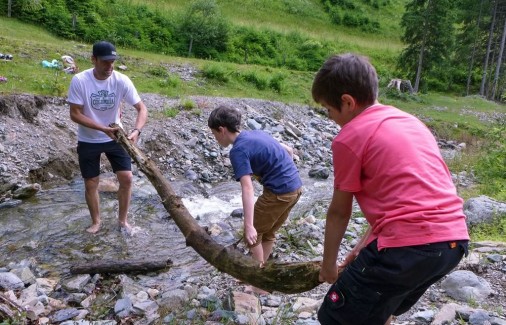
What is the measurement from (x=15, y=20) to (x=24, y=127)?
57.0 feet

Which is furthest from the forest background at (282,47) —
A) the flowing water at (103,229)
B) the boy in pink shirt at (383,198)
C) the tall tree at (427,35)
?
the boy in pink shirt at (383,198)

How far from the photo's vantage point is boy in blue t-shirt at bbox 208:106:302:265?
4.55m

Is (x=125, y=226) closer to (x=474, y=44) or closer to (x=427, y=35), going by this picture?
(x=427, y=35)

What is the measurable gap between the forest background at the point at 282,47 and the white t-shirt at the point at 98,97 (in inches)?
219

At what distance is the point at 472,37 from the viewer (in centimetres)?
4203

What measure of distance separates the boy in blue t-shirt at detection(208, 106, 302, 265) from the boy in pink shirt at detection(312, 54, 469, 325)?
179 centimetres

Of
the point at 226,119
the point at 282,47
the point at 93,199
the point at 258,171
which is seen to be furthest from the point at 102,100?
the point at 282,47

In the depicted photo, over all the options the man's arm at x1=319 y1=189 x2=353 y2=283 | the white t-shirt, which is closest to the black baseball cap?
the white t-shirt

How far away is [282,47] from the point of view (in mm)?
34781

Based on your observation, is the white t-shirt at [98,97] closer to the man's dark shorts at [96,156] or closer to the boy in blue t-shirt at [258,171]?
the man's dark shorts at [96,156]

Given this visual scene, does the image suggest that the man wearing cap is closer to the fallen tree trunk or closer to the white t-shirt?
the white t-shirt

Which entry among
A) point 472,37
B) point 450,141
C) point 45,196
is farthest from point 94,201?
point 472,37

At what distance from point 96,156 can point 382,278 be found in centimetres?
493

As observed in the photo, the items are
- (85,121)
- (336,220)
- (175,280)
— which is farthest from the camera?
(85,121)
